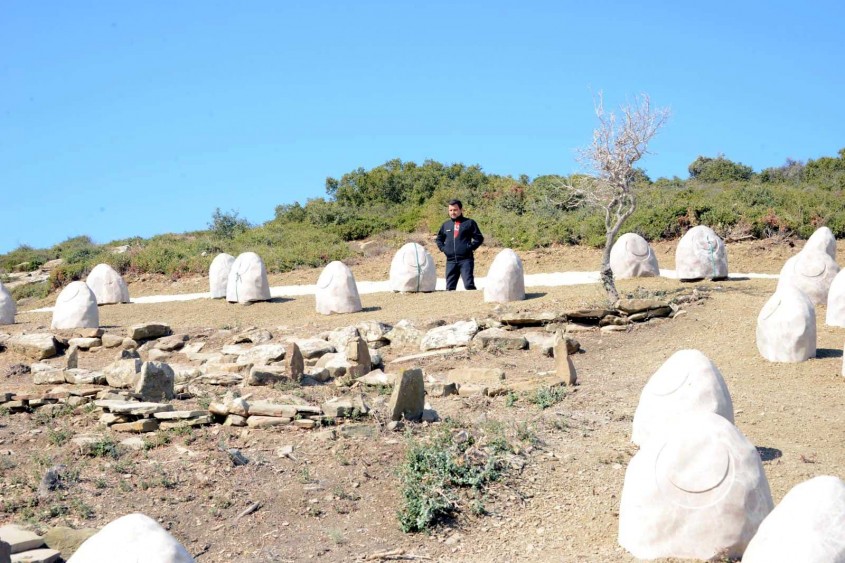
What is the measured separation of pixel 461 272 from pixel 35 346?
7261mm

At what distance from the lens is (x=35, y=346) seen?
45.9ft

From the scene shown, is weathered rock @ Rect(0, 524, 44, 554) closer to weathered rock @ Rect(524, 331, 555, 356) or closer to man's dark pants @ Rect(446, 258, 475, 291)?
weathered rock @ Rect(524, 331, 555, 356)

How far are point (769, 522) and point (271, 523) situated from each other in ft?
11.2

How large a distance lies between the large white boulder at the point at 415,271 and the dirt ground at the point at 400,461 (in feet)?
16.4

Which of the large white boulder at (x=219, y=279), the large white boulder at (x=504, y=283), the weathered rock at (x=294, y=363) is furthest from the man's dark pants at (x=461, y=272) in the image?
the weathered rock at (x=294, y=363)

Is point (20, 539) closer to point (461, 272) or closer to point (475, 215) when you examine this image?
point (461, 272)

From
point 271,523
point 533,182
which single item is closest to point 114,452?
point 271,523

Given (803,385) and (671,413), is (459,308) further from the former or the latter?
(671,413)

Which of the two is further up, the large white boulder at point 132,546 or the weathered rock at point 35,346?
the weathered rock at point 35,346

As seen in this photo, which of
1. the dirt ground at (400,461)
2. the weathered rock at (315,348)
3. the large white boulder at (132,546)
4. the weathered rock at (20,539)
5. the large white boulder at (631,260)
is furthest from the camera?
the large white boulder at (631,260)

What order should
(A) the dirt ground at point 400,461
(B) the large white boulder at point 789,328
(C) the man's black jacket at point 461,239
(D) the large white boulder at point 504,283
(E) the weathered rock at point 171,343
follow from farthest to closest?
(C) the man's black jacket at point 461,239 < (D) the large white boulder at point 504,283 < (E) the weathered rock at point 171,343 < (B) the large white boulder at point 789,328 < (A) the dirt ground at point 400,461

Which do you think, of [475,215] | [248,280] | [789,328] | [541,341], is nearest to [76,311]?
[248,280]

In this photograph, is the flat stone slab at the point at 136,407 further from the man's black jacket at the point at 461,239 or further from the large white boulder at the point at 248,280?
the man's black jacket at the point at 461,239

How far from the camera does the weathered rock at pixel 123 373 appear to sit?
1008 cm
